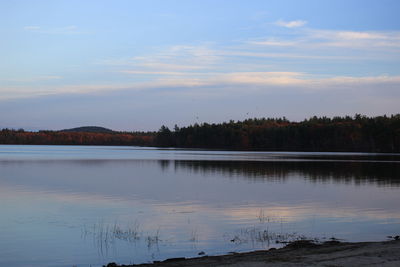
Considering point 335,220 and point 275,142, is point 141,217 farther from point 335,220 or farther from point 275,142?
point 275,142

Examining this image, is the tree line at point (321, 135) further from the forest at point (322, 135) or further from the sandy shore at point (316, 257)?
the sandy shore at point (316, 257)

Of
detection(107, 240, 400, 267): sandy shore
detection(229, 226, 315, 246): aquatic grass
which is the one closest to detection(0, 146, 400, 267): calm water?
detection(229, 226, 315, 246): aquatic grass

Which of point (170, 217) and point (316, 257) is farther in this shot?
point (170, 217)

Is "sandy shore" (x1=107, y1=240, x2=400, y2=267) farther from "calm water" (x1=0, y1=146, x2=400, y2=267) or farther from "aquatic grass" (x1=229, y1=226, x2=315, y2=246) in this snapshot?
"aquatic grass" (x1=229, y1=226, x2=315, y2=246)

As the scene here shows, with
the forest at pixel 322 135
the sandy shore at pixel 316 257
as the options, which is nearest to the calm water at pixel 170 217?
the sandy shore at pixel 316 257

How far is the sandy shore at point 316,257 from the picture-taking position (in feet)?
38.5

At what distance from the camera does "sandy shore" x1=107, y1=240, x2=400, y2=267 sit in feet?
38.5

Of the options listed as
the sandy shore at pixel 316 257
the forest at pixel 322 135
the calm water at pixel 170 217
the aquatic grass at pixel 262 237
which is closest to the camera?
the sandy shore at pixel 316 257

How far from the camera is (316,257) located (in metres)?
12.6

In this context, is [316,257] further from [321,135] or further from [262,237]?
[321,135]

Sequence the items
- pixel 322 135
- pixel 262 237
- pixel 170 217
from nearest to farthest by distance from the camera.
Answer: pixel 262 237 → pixel 170 217 → pixel 322 135

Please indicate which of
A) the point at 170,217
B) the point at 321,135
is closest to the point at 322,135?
the point at 321,135

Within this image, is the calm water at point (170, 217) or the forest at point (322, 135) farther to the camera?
the forest at point (322, 135)

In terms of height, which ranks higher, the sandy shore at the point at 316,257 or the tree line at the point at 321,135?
the tree line at the point at 321,135
